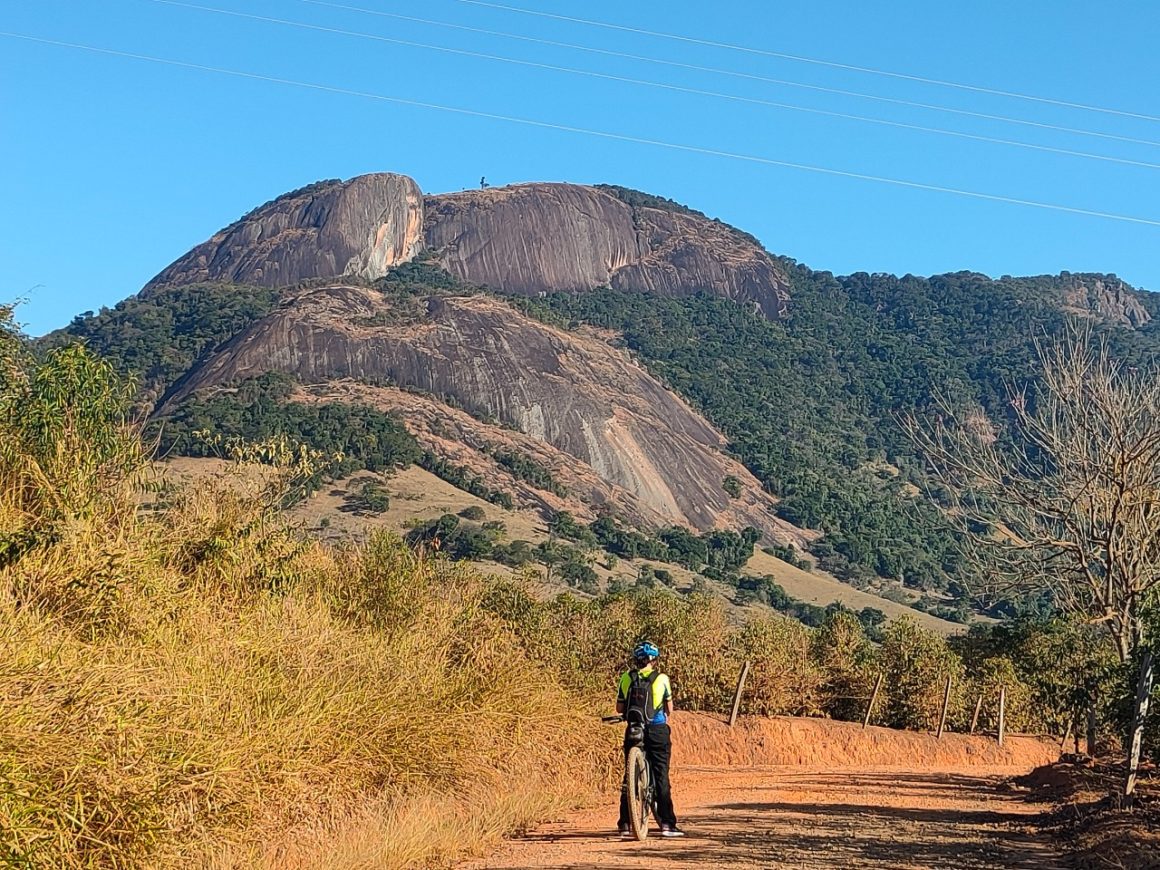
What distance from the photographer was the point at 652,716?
11000mm

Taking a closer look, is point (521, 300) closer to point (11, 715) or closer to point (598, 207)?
point (598, 207)

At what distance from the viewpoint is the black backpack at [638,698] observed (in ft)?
36.0

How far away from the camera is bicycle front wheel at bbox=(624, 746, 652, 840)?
1076 cm

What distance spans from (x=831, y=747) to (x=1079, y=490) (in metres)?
13.0

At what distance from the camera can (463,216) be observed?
188 m

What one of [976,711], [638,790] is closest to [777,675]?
[976,711]

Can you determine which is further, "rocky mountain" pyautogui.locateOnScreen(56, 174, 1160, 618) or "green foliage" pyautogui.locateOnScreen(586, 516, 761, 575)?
"rocky mountain" pyautogui.locateOnScreen(56, 174, 1160, 618)

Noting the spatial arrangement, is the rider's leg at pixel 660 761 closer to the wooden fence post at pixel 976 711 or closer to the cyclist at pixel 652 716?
the cyclist at pixel 652 716

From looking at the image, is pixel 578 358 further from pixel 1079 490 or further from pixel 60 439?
pixel 60 439

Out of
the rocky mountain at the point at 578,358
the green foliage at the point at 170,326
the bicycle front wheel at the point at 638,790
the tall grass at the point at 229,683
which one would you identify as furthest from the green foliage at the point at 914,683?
the green foliage at the point at 170,326

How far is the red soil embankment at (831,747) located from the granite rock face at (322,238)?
479 feet

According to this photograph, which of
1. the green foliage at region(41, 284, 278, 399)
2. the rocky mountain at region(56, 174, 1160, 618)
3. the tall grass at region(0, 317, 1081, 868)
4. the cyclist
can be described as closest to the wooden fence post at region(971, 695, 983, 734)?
the tall grass at region(0, 317, 1081, 868)

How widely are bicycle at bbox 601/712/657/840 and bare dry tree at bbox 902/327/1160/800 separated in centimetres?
801

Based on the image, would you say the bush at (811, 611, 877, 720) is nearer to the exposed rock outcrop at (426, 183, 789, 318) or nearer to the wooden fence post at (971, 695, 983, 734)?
the wooden fence post at (971, 695, 983, 734)
